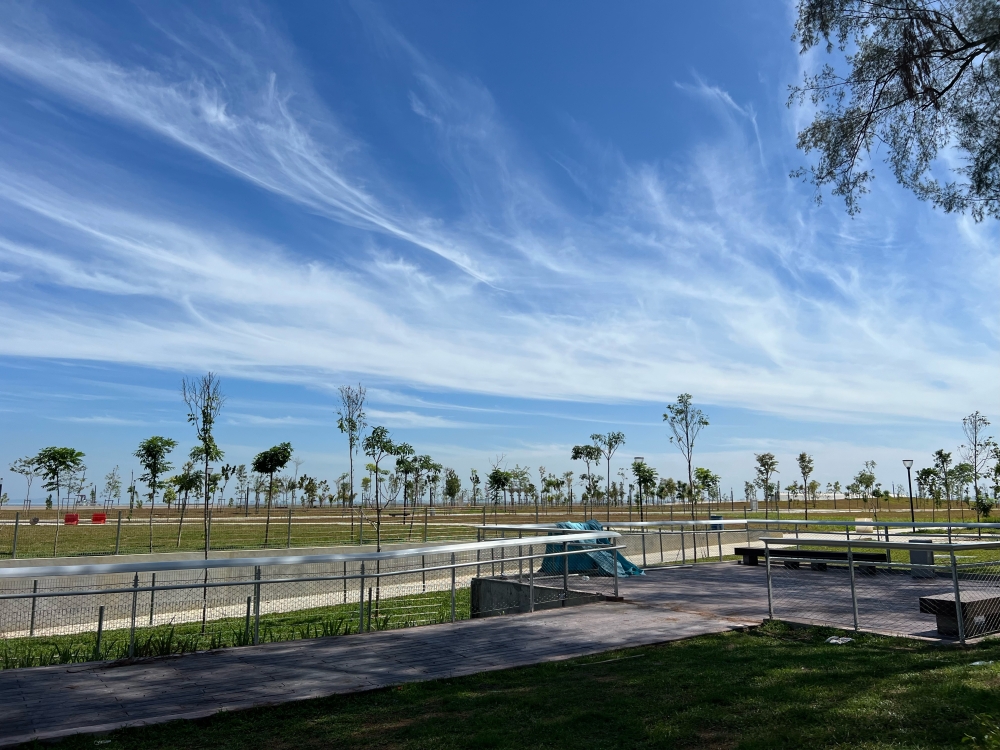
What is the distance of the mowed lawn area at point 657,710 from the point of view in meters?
4.18

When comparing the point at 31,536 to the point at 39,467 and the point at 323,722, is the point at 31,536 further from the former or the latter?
the point at 323,722

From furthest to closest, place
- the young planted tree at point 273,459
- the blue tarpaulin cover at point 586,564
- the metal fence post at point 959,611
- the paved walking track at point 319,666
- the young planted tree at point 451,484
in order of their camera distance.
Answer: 1. the young planted tree at point 451,484
2. the young planted tree at point 273,459
3. the blue tarpaulin cover at point 586,564
4. the metal fence post at point 959,611
5. the paved walking track at point 319,666

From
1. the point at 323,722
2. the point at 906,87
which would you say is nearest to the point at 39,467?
the point at 323,722

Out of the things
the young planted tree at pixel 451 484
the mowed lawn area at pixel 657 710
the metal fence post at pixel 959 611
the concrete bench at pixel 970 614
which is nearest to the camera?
the mowed lawn area at pixel 657 710

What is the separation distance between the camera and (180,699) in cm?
510

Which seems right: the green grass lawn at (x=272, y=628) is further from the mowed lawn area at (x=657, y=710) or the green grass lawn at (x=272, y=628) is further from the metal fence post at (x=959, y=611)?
the metal fence post at (x=959, y=611)

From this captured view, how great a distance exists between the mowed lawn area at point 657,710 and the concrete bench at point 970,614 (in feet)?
2.36

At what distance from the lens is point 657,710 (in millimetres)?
4801

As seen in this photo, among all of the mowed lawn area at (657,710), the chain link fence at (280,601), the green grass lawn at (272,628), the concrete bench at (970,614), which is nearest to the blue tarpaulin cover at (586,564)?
the chain link fence at (280,601)

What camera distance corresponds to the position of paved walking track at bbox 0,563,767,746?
15.8 ft

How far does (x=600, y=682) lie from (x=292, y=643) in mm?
3429

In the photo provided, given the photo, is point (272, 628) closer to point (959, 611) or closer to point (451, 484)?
point (959, 611)

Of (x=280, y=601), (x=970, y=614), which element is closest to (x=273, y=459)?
(x=280, y=601)

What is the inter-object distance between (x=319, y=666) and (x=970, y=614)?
6.60 m
